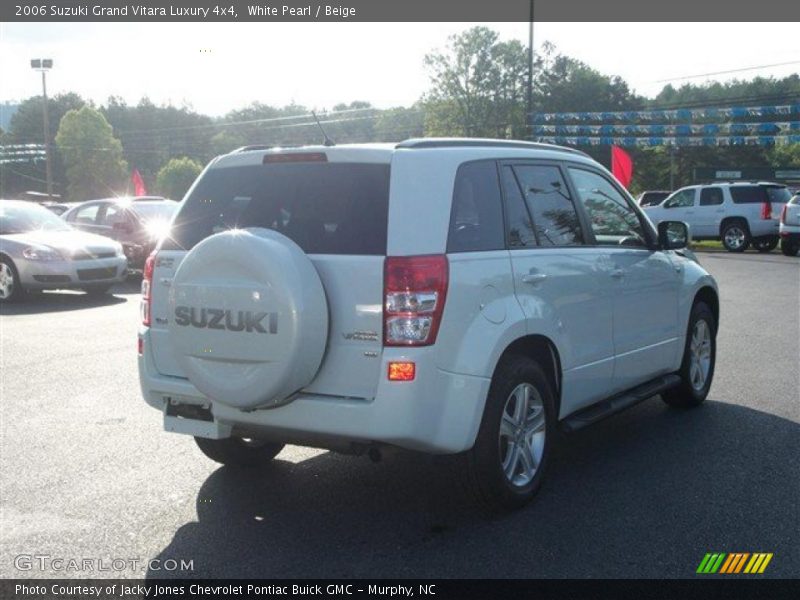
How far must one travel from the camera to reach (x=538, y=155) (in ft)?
17.7

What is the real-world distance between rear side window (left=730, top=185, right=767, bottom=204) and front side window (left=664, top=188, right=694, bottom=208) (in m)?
1.44

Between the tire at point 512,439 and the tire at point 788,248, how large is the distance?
70.9 feet

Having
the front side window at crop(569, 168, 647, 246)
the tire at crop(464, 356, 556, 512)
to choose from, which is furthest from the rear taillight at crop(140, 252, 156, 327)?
the front side window at crop(569, 168, 647, 246)

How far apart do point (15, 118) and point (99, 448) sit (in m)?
114

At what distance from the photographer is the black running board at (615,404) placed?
5188 millimetres

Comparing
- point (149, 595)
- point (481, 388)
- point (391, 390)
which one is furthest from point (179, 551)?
point (481, 388)

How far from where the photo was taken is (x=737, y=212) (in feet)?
89.8

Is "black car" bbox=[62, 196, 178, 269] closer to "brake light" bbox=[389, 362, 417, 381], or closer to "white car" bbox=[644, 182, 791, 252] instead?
"brake light" bbox=[389, 362, 417, 381]

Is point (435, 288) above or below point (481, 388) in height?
above

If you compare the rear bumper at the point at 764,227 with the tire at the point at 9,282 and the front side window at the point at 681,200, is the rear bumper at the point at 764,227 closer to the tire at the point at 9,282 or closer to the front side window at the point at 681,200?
the front side window at the point at 681,200

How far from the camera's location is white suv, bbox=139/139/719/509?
4.13 meters

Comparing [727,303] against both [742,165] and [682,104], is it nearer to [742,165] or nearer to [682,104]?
[682,104]

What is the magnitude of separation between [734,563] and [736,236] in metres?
25.1

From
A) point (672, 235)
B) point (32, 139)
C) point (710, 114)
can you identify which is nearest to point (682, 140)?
point (710, 114)
